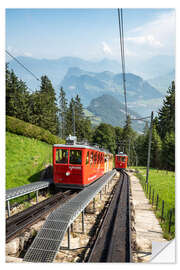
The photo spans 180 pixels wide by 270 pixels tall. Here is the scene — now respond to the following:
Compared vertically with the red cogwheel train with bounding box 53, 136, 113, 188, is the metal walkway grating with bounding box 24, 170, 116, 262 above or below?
below

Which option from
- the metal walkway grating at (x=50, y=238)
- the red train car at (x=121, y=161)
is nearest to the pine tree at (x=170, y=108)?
the metal walkway grating at (x=50, y=238)

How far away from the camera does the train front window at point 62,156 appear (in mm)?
10203

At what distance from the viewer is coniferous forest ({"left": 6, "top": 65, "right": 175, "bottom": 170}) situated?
359 inches

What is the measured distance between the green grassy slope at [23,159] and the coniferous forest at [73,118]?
267 centimetres

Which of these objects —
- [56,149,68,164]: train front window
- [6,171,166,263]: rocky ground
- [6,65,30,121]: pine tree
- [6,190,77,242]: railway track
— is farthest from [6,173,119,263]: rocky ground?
[6,65,30,121]: pine tree

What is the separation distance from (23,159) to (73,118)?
166 inches

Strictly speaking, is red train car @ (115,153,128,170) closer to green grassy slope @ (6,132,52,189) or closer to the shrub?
the shrub

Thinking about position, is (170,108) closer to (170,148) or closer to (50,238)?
(170,148)

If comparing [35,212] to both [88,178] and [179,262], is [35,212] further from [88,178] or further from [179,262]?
[179,262]

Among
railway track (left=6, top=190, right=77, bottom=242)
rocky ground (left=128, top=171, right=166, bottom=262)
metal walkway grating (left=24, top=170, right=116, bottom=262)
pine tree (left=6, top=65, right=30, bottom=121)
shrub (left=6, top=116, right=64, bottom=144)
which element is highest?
pine tree (left=6, top=65, right=30, bottom=121)

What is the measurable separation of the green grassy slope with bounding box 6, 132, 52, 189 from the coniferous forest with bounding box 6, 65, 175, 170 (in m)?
2.67

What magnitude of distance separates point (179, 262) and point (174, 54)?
5.13 m

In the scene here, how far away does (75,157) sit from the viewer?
33.3 ft
